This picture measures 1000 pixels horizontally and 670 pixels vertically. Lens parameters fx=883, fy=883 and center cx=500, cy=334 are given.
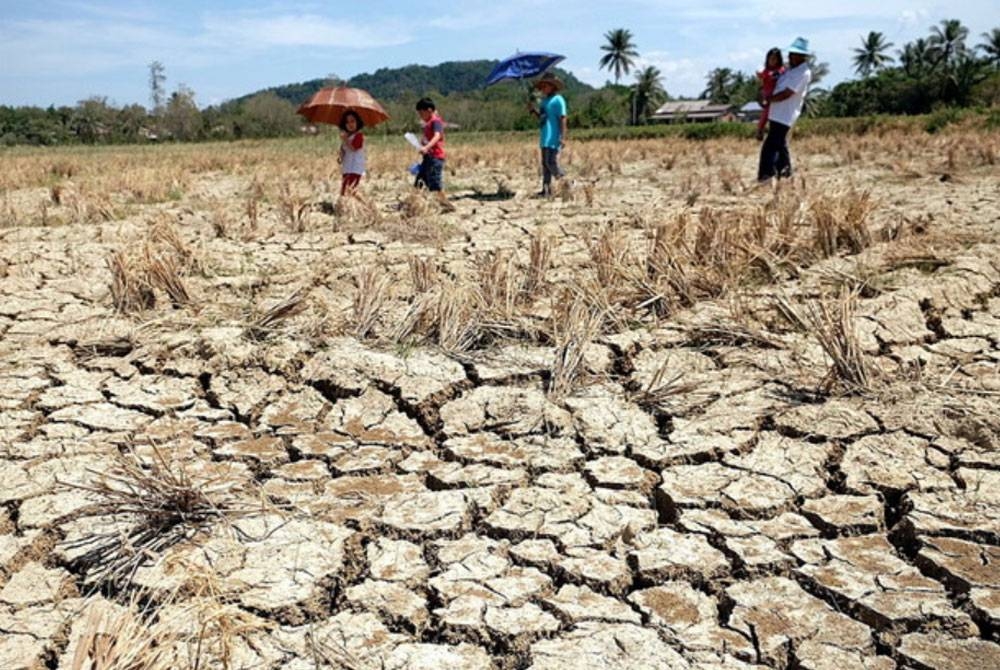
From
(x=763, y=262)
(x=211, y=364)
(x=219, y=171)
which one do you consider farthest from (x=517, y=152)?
(x=211, y=364)

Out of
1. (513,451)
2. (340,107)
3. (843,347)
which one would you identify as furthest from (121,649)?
(340,107)

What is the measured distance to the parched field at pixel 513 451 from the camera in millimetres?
2205

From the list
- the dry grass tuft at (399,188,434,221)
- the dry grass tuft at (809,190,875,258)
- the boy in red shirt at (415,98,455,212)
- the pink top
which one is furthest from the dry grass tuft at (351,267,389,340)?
the pink top

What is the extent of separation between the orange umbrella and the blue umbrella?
6.42 ft

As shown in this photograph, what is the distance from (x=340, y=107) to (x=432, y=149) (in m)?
0.98

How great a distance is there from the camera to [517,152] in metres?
17.1

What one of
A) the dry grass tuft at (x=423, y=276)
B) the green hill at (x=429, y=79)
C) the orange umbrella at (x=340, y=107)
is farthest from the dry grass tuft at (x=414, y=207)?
the green hill at (x=429, y=79)

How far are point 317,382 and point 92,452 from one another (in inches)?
37.2

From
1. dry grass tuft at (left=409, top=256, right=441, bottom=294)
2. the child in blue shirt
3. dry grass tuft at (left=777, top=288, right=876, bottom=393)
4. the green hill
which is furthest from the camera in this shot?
the green hill

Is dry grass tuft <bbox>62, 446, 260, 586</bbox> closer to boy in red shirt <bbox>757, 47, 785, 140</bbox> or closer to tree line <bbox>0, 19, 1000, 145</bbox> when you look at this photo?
boy in red shirt <bbox>757, 47, 785, 140</bbox>

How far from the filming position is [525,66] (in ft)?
34.2

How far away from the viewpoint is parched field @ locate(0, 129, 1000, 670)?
7.23 ft

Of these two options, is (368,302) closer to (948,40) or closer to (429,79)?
(948,40)

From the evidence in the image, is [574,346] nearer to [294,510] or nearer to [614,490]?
[614,490]
